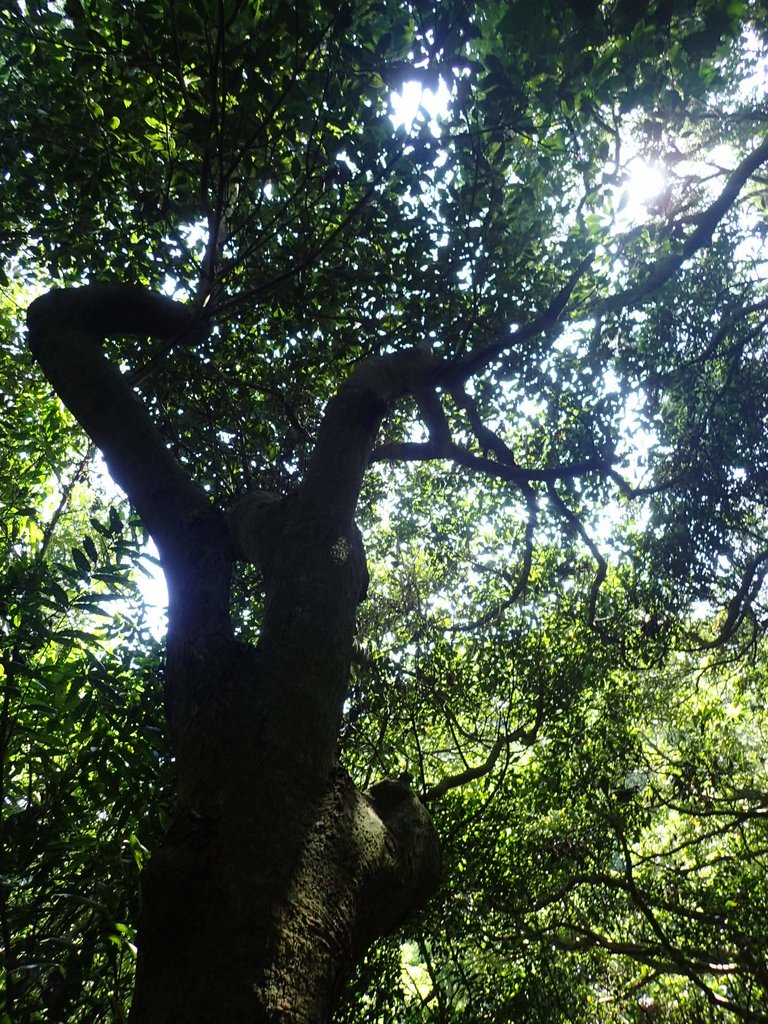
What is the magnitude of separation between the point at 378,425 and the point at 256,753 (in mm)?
2081

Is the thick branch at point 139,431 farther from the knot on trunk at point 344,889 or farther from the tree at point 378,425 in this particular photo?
the knot on trunk at point 344,889

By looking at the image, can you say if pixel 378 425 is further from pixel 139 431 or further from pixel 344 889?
pixel 344 889

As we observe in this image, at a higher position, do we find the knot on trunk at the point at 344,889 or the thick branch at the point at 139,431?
the thick branch at the point at 139,431

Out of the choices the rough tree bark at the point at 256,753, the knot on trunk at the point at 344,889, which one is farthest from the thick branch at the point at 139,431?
the knot on trunk at the point at 344,889

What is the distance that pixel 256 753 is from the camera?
186 cm

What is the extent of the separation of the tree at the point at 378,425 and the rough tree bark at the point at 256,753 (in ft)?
0.03

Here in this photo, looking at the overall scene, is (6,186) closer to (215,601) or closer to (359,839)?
(215,601)

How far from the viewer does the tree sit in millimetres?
1926

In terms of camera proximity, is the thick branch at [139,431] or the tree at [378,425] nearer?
the tree at [378,425]

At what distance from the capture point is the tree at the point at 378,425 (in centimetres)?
193

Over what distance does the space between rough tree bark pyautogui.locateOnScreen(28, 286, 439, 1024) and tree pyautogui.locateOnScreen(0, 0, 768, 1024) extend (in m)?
0.01

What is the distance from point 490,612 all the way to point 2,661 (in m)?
5.20

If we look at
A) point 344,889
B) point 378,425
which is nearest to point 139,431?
point 378,425

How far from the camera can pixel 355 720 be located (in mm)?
5820
